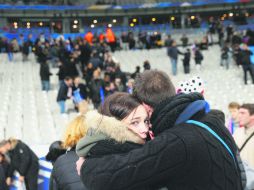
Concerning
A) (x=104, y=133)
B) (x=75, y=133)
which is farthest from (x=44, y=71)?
(x=104, y=133)

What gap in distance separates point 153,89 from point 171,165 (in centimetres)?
51

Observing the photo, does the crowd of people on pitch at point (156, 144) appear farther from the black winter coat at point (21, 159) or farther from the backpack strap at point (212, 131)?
the black winter coat at point (21, 159)

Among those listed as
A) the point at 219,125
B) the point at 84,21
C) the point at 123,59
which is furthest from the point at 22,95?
the point at 84,21

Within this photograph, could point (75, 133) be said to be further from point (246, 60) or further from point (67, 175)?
point (246, 60)

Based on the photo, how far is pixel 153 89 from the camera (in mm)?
2348

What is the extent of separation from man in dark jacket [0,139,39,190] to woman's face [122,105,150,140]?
4.40m

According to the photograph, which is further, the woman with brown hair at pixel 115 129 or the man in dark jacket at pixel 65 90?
the man in dark jacket at pixel 65 90

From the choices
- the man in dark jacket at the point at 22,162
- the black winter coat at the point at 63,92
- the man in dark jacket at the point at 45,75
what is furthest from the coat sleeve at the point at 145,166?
the man in dark jacket at the point at 45,75

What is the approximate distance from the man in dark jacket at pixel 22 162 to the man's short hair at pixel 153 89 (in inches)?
170

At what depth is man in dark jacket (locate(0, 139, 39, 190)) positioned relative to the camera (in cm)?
643

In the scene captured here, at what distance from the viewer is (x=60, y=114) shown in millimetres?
14922

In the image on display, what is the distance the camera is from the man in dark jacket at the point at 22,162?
21.1ft

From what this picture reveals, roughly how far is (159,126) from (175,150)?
190 mm

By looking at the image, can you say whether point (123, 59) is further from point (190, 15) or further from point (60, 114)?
point (190, 15)
